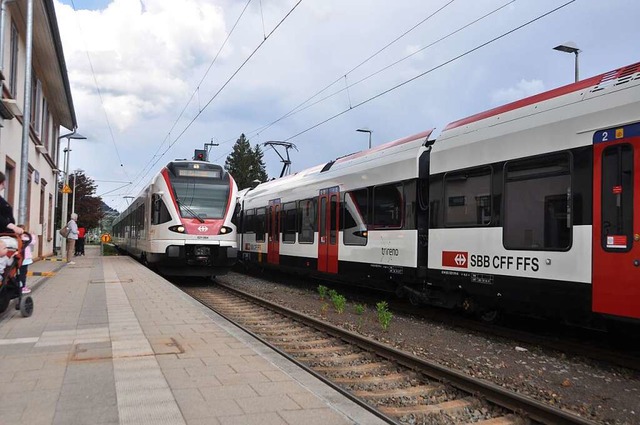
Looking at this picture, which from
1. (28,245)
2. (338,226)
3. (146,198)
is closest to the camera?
(28,245)

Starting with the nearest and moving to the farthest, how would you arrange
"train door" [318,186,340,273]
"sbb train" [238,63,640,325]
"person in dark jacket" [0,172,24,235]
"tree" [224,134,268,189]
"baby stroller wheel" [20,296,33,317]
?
"sbb train" [238,63,640,325] < "person in dark jacket" [0,172,24,235] < "baby stroller wheel" [20,296,33,317] < "train door" [318,186,340,273] < "tree" [224,134,268,189]

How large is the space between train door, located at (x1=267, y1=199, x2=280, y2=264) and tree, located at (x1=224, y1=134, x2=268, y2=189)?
69.3 meters

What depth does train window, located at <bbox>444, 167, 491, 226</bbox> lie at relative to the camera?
7.66m

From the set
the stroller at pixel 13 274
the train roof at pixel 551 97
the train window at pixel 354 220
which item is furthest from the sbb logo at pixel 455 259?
the stroller at pixel 13 274

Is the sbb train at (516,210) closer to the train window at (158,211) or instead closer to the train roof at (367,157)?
the train roof at (367,157)

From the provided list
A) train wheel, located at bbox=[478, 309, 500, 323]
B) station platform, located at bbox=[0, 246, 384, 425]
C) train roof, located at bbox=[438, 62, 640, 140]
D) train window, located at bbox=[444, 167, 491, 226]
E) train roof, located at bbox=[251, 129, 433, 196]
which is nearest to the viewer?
station platform, located at bbox=[0, 246, 384, 425]

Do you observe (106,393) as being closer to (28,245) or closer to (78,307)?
(28,245)

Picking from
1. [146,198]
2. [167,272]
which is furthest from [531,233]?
[146,198]

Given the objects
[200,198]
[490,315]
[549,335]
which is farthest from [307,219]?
[549,335]

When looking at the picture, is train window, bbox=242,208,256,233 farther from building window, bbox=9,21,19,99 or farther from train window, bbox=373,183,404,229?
train window, bbox=373,183,404,229

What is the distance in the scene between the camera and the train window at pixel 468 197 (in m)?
7.66

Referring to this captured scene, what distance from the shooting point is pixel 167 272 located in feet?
49.3

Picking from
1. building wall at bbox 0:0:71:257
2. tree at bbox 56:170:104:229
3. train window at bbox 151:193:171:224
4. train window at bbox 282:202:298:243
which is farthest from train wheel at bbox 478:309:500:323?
tree at bbox 56:170:104:229

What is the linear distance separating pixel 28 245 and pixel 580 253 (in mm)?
7188
